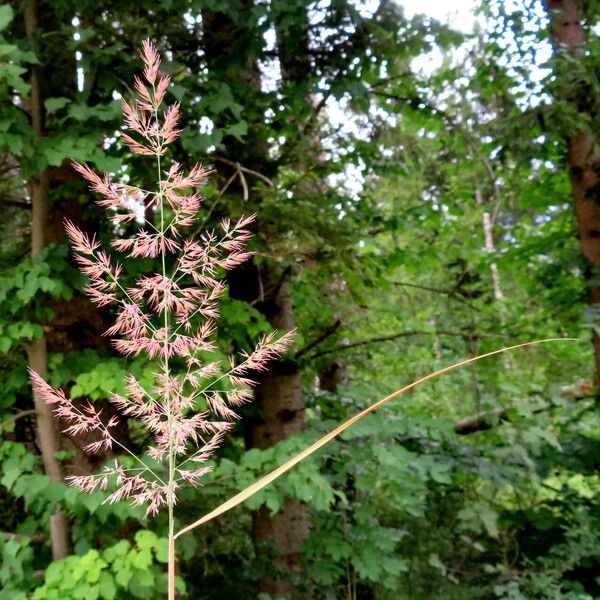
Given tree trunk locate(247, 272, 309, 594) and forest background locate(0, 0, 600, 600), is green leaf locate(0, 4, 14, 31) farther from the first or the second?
tree trunk locate(247, 272, 309, 594)

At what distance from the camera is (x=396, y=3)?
424 cm

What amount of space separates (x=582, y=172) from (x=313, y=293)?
84.4 inches

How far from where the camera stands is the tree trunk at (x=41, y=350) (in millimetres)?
3369

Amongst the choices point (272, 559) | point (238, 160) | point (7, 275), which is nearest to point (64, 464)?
point (7, 275)

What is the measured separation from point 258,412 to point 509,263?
2.69m

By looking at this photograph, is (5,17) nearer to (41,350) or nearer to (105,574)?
(41,350)

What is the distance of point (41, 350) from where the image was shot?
3.48m

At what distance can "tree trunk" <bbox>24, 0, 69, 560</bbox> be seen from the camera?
337cm

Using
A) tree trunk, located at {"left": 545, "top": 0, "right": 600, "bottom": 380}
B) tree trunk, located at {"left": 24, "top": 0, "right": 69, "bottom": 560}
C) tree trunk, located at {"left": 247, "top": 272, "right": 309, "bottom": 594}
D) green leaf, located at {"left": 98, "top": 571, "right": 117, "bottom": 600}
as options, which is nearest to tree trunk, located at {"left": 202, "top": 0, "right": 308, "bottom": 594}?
tree trunk, located at {"left": 247, "top": 272, "right": 309, "bottom": 594}

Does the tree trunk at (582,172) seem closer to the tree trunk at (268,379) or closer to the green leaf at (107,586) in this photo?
the tree trunk at (268,379)

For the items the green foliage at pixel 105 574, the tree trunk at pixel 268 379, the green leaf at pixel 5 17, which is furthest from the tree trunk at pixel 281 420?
the green leaf at pixel 5 17

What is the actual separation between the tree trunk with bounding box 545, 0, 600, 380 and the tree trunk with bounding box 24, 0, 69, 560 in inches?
131

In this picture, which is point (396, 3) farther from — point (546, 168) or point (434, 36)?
point (546, 168)

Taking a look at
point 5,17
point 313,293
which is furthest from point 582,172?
point 5,17
